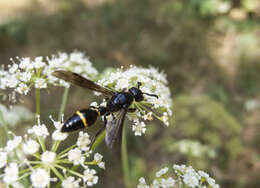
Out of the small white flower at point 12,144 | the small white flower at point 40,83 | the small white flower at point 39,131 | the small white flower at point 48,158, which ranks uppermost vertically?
the small white flower at point 40,83

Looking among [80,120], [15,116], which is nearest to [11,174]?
[80,120]

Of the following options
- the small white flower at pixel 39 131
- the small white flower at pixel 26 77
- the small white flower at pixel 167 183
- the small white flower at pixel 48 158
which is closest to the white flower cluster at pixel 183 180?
the small white flower at pixel 167 183

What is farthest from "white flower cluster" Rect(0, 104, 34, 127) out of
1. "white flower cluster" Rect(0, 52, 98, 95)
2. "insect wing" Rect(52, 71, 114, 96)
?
"insect wing" Rect(52, 71, 114, 96)

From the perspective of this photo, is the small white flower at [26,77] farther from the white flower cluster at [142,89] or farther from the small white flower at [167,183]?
the small white flower at [167,183]

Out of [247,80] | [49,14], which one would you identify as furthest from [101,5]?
[247,80]

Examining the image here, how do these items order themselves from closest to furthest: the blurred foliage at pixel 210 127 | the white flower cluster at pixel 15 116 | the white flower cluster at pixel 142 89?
1. the white flower cluster at pixel 142 89
2. the white flower cluster at pixel 15 116
3. the blurred foliage at pixel 210 127

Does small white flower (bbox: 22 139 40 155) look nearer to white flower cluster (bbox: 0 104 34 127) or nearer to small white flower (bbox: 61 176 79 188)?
small white flower (bbox: 61 176 79 188)

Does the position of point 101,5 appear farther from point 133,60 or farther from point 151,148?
point 151,148
